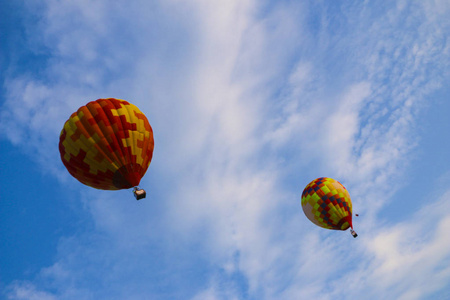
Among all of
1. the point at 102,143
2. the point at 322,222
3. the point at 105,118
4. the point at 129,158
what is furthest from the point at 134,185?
the point at 322,222

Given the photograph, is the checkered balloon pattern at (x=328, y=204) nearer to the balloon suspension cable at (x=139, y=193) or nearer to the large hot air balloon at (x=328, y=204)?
the large hot air balloon at (x=328, y=204)

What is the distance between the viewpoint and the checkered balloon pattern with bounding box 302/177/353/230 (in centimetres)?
2322

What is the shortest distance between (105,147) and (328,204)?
638 inches

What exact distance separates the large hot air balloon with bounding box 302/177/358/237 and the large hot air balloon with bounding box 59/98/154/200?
538 inches

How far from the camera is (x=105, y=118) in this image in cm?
1659

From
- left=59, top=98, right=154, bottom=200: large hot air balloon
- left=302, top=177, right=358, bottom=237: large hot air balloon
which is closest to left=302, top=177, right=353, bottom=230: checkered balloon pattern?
left=302, top=177, right=358, bottom=237: large hot air balloon

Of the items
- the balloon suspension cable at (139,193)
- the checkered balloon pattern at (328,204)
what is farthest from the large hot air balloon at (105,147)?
the checkered balloon pattern at (328,204)

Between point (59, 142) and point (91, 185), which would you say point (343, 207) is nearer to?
point (91, 185)

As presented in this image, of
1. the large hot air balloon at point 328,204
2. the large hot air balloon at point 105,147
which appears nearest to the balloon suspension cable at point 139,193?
the large hot air balloon at point 105,147

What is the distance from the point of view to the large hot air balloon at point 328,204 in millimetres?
23188

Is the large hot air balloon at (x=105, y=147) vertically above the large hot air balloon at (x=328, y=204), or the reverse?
the large hot air balloon at (x=105, y=147)

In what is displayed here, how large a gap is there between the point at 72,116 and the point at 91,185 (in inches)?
152

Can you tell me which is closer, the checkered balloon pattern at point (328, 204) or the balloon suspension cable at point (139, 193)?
the balloon suspension cable at point (139, 193)

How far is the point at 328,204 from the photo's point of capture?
77.7 feet
